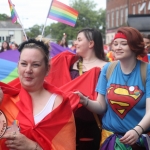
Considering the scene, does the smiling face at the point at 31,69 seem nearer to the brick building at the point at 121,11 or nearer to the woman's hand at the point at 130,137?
the woman's hand at the point at 130,137

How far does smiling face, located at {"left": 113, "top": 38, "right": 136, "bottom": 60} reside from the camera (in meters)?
3.21

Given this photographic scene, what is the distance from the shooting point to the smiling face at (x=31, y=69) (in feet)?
9.15

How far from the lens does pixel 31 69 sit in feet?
9.14

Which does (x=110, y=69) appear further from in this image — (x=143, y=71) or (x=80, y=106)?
(x=80, y=106)

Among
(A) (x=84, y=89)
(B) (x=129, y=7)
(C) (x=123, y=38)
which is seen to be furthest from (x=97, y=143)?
(B) (x=129, y=7)

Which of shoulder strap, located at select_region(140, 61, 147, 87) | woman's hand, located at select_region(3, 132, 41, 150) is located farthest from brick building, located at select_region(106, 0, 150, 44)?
woman's hand, located at select_region(3, 132, 41, 150)

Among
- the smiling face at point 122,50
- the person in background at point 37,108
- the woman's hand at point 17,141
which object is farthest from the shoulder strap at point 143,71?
the woman's hand at point 17,141

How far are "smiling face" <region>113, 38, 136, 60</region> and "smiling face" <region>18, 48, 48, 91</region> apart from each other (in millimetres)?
729

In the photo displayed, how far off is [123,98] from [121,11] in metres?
49.6

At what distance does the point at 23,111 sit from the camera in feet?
8.84

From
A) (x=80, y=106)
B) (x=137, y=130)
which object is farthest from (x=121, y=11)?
(x=137, y=130)

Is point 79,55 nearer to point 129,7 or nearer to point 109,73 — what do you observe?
point 109,73

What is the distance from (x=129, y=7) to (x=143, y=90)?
4647cm

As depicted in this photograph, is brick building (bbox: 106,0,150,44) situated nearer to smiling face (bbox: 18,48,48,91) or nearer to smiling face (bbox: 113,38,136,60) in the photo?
smiling face (bbox: 113,38,136,60)
